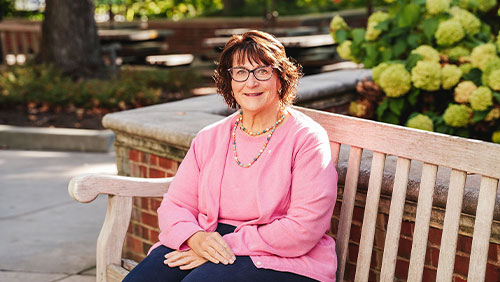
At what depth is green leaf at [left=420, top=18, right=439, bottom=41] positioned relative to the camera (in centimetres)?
375

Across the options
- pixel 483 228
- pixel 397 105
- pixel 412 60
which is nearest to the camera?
pixel 483 228

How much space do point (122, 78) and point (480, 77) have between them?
6.45 m

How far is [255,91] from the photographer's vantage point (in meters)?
2.42

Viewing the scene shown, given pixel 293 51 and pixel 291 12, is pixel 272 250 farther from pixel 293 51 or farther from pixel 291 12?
pixel 291 12

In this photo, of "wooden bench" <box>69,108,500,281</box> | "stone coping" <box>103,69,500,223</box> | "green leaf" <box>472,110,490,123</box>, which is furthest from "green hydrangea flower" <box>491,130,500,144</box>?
"wooden bench" <box>69,108,500,281</box>

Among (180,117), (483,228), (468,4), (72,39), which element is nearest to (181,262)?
(483,228)

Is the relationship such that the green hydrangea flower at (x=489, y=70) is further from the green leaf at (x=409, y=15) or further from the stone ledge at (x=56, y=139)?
the stone ledge at (x=56, y=139)

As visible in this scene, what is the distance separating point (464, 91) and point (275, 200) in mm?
1600

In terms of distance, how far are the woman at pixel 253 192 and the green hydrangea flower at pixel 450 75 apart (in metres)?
1.36

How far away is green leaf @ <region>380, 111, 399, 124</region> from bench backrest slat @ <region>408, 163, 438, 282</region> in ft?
5.55

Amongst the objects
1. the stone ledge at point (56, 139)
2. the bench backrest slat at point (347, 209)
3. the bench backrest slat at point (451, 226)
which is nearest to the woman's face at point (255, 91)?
the bench backrest slat at point (347, 209)

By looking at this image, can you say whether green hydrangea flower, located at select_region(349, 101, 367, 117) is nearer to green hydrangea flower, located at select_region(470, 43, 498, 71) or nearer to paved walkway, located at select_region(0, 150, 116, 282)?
green hydrangea flower, located at select_region(470, 43, 498, 71)

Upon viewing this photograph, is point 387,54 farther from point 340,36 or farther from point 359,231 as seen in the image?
point 359,231

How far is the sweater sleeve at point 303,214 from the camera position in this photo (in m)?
2.25
